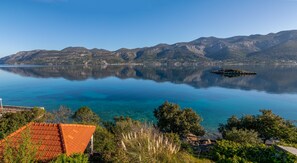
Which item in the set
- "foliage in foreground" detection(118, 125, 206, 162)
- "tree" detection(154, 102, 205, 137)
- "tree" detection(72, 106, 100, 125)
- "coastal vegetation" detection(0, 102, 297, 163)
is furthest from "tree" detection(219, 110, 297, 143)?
"tree" detection(72, 106, 100, 125)

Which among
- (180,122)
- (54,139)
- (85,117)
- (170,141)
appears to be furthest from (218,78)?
(54,139)

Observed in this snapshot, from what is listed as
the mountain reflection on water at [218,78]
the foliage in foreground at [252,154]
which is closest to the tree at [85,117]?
the foliage in foreground at [252,154]

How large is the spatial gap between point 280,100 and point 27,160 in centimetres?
6330

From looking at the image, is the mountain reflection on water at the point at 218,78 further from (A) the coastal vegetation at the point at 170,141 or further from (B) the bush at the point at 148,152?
(B) the bush at the point at 148,152

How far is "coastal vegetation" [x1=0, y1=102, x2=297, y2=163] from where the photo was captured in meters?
9.55

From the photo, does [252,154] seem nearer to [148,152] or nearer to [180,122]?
[148,152]

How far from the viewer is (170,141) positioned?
48.8 ft

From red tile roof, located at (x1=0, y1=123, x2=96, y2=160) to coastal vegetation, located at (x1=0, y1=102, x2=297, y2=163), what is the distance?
1.01 m

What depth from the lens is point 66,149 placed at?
1016 cm

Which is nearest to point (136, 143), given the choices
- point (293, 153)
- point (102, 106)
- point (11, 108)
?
point (293, 153)

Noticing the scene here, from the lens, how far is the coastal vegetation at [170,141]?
376 inches

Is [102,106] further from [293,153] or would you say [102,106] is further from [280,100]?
[280,100]

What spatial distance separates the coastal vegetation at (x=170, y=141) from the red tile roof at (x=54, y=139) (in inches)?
39.6

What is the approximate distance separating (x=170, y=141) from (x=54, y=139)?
8213 millimetres
